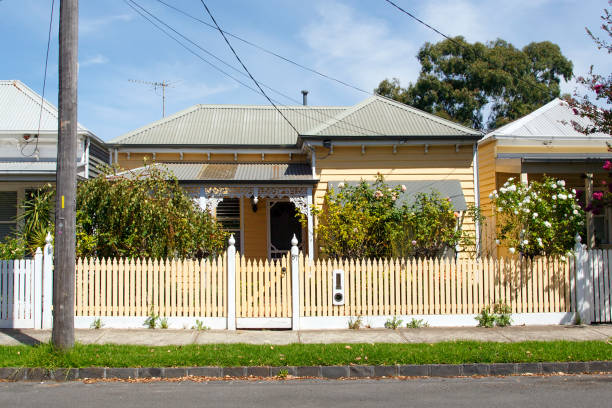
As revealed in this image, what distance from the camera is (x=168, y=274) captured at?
10.6 metres

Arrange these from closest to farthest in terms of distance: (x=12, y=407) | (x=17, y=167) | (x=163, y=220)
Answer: (x=12, y=407)
(x=163, y=220)
(x=17, y=167)

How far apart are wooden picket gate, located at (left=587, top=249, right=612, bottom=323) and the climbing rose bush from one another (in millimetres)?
627

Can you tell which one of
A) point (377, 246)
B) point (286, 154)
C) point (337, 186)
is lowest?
point (377, 246)

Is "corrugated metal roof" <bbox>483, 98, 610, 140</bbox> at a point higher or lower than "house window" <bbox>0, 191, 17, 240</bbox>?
higher

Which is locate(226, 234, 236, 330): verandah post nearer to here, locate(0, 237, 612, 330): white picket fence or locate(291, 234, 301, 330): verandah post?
locate(0, 237, 612, 330): white picket fence

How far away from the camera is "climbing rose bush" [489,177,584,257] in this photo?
11.3 m

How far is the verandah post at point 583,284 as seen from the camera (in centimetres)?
1089

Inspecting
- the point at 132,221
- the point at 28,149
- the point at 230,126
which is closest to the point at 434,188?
the point at 230,126

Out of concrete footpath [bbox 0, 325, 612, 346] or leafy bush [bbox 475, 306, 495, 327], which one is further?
leafy bush [bbox 475, 306, 495, 327]

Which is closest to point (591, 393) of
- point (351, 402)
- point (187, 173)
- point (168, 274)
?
point (351, 402)

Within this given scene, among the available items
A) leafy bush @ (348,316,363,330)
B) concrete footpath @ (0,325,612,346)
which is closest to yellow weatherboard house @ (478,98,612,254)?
concrete footpath @ (0,325,612,346)

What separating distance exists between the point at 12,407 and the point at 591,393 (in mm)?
6541

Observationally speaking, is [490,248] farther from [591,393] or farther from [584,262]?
[591,393]

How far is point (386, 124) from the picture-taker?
1600 centimetres
